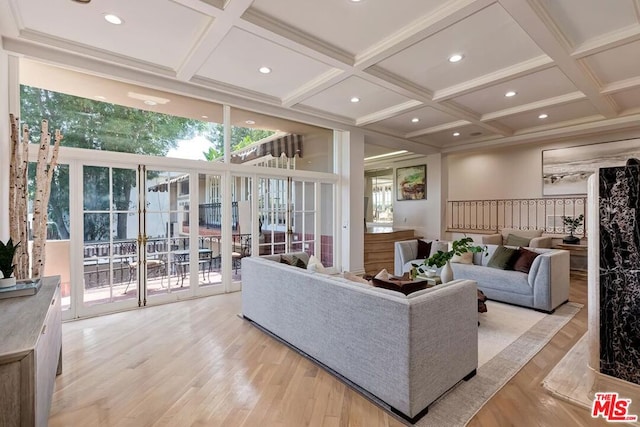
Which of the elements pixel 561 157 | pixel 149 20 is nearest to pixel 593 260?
pixel 149 20

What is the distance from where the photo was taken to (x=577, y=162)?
700 cm

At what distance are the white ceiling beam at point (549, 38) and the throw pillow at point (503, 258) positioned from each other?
2.38 metres

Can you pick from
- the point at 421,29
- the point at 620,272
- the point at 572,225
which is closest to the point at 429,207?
the point at 572,225

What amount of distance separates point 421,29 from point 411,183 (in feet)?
21.0

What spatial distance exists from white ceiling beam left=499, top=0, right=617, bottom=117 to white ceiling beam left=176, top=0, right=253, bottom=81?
2190 mm

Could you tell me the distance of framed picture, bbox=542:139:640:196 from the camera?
6.45 meters

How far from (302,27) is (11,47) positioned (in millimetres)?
3013

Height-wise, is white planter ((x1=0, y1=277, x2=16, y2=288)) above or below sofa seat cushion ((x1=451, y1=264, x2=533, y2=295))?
above

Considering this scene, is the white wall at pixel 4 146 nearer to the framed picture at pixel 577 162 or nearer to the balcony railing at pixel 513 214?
the balcony railing at pixel 513 214

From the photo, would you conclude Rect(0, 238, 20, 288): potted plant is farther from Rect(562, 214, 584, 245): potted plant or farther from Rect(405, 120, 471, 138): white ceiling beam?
Rect(562, 214, 584, 245): potted plant

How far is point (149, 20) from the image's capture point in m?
2.93

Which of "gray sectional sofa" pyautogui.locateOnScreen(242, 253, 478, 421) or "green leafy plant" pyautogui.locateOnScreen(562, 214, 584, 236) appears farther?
"green leafy plant" pyautogui.locateOnScreen(562, 214, 584, 236)

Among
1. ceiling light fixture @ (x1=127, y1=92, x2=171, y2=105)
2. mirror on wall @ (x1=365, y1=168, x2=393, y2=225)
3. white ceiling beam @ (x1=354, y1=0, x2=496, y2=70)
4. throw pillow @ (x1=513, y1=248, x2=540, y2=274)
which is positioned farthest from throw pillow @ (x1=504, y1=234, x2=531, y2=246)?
ceiling light fixture @ (x1=127, y1=92, x2=171, y2=105)

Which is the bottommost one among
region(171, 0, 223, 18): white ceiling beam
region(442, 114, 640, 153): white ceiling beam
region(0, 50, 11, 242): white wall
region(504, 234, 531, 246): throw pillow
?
region(504, 234, 531, 246): throw pillow
